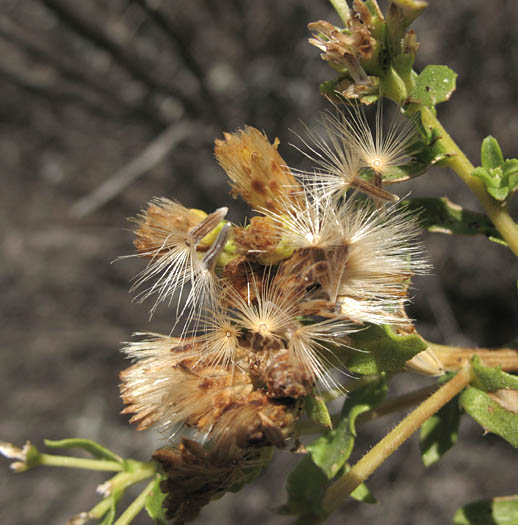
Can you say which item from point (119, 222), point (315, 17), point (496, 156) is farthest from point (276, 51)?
point (496, 156)

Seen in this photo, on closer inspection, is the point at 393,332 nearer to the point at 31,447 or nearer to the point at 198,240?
the point at 198,240

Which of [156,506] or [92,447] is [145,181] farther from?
[156,506]

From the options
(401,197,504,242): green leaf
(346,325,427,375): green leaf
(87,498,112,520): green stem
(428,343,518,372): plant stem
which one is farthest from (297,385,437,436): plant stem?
(87,498,112,520): green stem

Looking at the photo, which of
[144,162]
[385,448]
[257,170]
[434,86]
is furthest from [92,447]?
[144,162]

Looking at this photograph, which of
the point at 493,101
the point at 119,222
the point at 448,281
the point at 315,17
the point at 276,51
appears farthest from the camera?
the point at 119,222

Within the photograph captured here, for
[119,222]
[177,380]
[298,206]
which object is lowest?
[177,380]

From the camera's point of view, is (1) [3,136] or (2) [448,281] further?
(1) [3,136]

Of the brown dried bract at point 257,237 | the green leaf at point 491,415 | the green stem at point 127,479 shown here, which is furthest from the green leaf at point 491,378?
the green stem at point 127,479

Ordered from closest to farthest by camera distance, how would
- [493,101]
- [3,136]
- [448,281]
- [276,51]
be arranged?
[493,101]
[448,281]
[276,51]
[3,136]

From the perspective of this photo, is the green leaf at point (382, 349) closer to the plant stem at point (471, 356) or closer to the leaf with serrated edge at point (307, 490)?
the plant stem at point (471, 356)
